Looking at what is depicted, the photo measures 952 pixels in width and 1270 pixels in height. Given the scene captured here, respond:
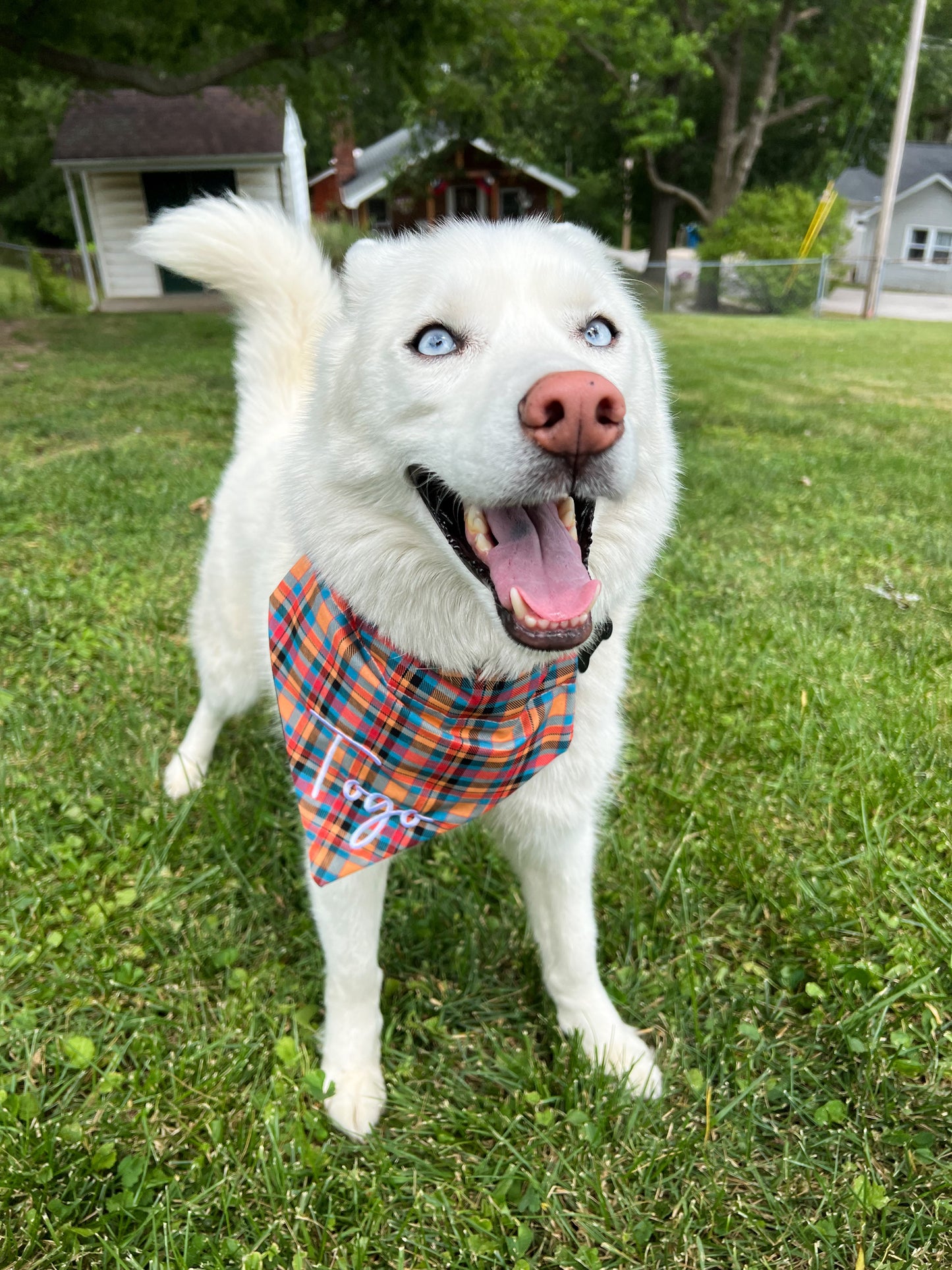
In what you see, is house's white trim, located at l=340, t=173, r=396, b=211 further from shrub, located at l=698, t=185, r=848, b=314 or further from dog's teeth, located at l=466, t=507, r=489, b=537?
dog's teeth, located at l=466, t=507, r=489, b=537

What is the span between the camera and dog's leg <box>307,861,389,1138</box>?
5.51 feet

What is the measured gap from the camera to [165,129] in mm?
19359

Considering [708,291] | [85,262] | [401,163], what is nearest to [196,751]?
[85,262]

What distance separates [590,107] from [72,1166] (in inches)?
1305

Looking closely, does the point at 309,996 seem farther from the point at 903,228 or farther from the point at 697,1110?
the point at 903,228

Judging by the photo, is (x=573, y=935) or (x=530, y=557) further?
(x=573, y=935)

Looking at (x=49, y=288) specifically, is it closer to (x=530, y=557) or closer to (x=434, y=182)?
(x=434, y=182)

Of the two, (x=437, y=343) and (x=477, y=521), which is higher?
(x=437, y=343)

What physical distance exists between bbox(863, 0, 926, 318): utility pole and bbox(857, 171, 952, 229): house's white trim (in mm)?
17004

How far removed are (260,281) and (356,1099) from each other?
212cm

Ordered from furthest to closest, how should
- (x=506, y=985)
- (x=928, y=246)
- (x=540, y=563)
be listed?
1. (x=928, y=246)
2. (x=506, y=985)
3. (x=540, y=563)

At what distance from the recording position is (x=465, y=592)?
4.81 feet

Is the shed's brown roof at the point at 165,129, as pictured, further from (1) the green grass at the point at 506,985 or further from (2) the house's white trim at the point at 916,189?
(2) the house's white trim at the point at 916,189

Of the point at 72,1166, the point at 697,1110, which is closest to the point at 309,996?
the point at 72,1166
